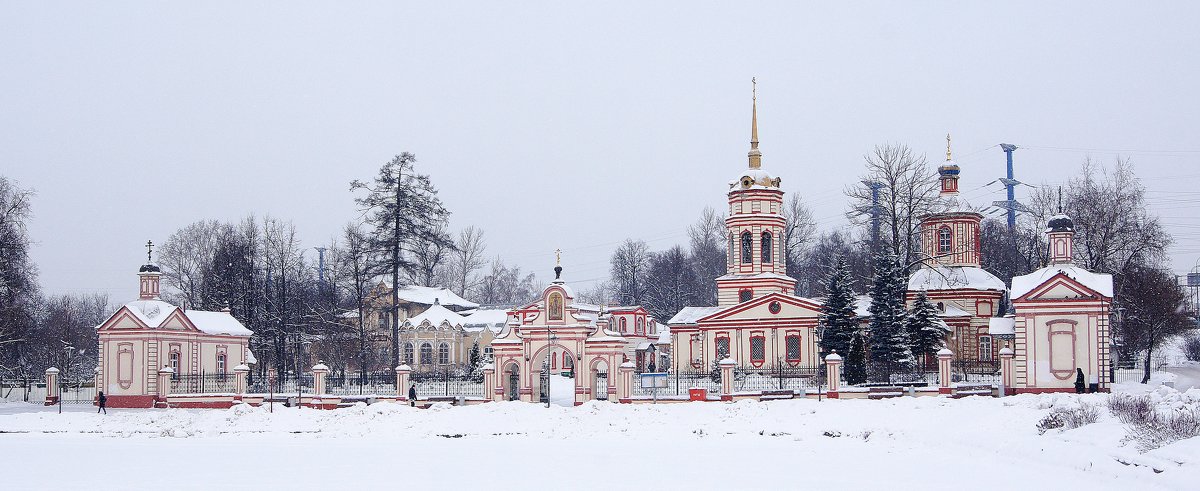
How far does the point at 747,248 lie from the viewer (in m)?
50.1

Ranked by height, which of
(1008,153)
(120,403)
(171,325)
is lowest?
(120,403)

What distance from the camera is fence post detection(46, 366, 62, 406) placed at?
4297 centimetres

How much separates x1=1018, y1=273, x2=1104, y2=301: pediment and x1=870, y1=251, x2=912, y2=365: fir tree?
717 centimetres

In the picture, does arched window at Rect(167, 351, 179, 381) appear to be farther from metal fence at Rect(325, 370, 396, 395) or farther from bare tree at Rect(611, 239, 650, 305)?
bare tree at Rect(611, 239, 650, 305)

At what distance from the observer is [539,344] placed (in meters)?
36.7

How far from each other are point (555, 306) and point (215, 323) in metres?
15.9

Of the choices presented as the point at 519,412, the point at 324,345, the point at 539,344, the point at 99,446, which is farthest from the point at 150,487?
the point at 324,345

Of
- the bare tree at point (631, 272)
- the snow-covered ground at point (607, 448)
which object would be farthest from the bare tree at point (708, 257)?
the snow-covered ground at point (607, 448)

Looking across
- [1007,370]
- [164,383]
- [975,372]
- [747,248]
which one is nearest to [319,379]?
[164,383]

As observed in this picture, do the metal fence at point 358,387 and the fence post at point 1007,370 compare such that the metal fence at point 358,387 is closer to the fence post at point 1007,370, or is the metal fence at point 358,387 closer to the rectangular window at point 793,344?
the rectangular window at point 793,344

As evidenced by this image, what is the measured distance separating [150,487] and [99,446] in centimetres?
990

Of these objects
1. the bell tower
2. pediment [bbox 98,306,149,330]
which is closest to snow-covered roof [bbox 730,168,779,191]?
the bell tower

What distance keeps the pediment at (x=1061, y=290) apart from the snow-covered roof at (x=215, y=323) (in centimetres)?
2943

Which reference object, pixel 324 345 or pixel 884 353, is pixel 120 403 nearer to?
pixel 324 345
